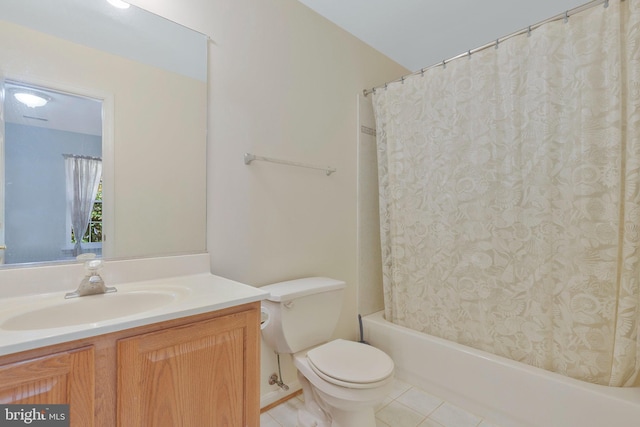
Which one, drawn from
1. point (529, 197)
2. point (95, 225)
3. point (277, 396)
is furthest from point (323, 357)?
point (529, 197)

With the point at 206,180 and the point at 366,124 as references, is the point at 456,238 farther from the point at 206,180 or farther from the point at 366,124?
the point at 206,180

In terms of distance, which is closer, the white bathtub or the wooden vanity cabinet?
the wooden vanity cabinet

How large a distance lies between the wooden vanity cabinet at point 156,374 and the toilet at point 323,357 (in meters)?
0.37

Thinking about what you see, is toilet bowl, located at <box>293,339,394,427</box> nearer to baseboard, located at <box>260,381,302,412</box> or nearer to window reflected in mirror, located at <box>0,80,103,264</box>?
baseboard, located at <box>260,381,302,412</box>

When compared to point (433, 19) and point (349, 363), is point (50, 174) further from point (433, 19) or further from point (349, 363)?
point (433, 19)

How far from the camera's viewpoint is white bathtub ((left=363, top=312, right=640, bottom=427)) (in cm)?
127

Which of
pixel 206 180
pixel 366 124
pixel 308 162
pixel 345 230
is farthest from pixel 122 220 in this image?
pixel 366 124

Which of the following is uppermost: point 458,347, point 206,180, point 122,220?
point 206,180

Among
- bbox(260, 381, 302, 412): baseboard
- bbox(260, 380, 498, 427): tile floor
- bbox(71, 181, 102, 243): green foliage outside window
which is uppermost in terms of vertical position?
bbox(71, 181, 102, 243): green foliage outside window

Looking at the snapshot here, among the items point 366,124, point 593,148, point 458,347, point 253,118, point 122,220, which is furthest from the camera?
point 366,124

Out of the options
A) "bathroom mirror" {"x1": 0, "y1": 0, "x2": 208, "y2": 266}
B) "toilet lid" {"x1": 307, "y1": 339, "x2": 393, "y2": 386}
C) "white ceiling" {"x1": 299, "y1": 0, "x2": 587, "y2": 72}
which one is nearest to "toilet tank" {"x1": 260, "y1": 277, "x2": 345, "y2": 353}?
"toilet lid" {"x1": 307, "y1": 339, "x2": 393, "y2": 386}

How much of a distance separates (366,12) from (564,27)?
1020mm

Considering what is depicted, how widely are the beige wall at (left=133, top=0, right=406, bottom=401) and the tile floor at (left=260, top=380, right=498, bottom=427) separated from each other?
0.15 meters

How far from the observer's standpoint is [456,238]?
1776 millimetres
